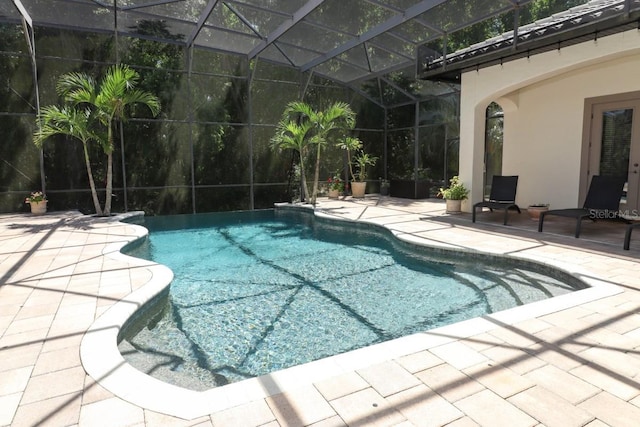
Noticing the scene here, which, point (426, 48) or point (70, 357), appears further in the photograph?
point (426, 48)

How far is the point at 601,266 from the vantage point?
4.82 m

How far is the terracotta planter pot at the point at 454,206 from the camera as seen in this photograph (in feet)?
31.8

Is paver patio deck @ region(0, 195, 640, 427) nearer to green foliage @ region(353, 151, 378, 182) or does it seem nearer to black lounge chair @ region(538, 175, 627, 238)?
black lounge chair @ region(538, 175, 627, 238)

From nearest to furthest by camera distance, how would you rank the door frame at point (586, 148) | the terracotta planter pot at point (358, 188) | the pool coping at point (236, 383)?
the pool coping at point (236, 383)
the door frame at point (586, 148)
the terracotta planter pot at point (358, 188)

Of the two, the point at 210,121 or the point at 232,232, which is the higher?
the point at 210,121

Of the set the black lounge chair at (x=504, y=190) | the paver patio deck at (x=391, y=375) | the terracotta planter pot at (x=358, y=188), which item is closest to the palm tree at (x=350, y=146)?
the terracotta planter pot at (x=358, y=188)

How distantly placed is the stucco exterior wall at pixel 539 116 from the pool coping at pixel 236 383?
18.4 feet

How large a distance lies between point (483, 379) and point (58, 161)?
11920mm

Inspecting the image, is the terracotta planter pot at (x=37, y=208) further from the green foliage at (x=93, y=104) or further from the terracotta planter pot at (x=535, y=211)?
the terracotta planter pot at (x=535, y=211)

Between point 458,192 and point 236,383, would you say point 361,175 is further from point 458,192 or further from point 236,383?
point 236,383

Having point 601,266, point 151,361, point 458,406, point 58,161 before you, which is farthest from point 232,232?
point 458,406

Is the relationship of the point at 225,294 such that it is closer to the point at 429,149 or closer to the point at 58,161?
the point at 58,161

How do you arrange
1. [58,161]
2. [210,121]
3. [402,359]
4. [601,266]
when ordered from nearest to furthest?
1. [402,359]
2. [601,266]
3. [58,161]
4. [210,121]

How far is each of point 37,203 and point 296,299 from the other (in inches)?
351
